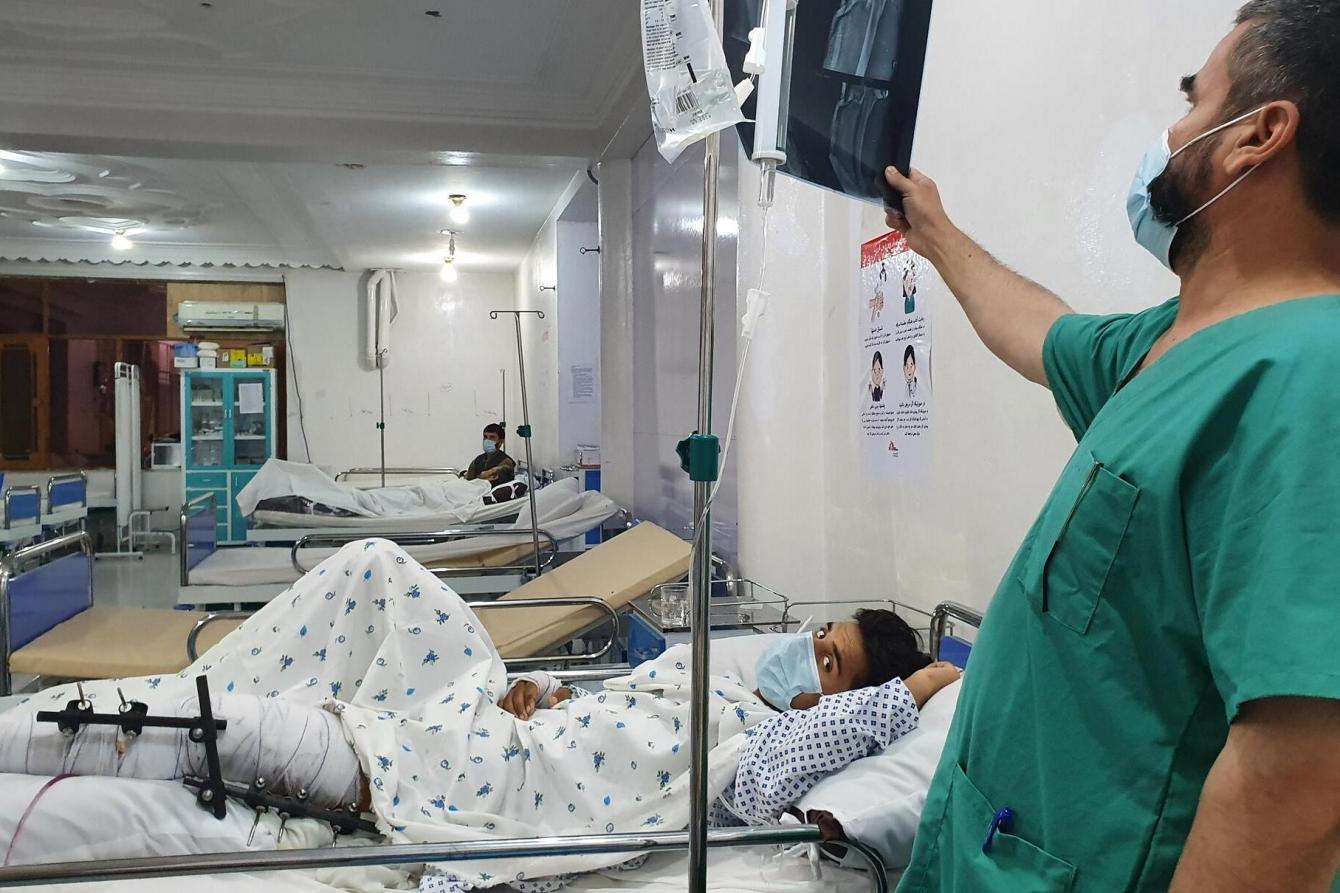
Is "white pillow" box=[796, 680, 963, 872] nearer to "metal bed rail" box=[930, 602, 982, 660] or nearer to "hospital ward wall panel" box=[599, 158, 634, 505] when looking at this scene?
"metal bed rail" box=[930, 602, 982, 660]

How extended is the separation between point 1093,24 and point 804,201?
4.54ft

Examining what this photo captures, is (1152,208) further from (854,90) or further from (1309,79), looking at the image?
(854,90)

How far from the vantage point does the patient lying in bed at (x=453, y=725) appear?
174 cm

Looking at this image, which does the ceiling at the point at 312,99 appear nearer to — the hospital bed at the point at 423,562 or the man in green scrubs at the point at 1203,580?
the hospital bed at the point at 423,562

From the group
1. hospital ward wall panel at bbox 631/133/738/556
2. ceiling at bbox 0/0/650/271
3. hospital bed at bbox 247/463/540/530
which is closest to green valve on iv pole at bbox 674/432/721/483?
hospital ward wall panel at bbox 631/133/738/556

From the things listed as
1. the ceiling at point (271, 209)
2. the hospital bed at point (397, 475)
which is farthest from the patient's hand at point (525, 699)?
the hospital bed at point (397, 475)

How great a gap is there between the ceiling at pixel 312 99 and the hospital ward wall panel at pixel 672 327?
548 mm

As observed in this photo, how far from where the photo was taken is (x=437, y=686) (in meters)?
2.25

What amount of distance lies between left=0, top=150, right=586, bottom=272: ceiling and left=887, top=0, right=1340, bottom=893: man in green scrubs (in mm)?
5505

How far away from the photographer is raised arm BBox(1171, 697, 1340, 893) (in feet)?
2.08

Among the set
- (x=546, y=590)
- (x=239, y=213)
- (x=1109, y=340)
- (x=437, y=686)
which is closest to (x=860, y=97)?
(x=1109, y=340)

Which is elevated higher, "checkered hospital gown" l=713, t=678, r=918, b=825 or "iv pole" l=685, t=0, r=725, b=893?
"iv pole" l=685, t=0, r=725, b=893

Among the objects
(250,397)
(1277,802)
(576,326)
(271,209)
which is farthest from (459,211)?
(1277,802)

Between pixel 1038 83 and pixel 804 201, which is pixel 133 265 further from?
pixel 1038 83
